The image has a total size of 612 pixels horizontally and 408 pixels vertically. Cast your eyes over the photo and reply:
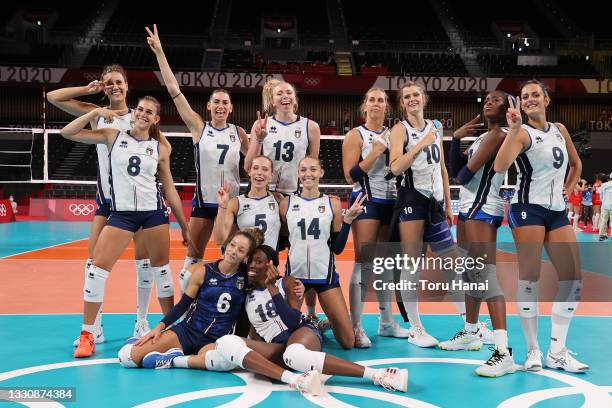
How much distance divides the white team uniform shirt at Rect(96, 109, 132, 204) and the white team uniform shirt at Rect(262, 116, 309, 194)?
4.35ft

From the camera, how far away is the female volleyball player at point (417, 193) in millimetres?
5516

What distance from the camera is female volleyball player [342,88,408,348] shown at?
5.78 m

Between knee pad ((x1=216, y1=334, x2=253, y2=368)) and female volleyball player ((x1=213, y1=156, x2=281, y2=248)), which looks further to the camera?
female volleyball player ((x1=213, y1=156, x2=281, y2=248))

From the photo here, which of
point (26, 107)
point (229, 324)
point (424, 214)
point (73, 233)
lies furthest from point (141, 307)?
point (26, 107)

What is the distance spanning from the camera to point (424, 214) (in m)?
5.61

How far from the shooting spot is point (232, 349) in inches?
173

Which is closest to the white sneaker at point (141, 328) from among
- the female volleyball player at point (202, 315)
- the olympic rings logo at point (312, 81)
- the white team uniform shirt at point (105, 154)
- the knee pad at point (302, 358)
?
the female volleyball player at point (202, 315)

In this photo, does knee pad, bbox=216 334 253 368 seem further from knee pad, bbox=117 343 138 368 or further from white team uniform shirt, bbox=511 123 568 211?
white team uniform shirt, bbox=511 123 568 211

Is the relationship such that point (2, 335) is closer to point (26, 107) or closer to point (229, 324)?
point (229, 324)

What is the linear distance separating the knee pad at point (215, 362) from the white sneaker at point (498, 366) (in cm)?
192

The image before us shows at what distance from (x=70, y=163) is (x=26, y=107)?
580 cm

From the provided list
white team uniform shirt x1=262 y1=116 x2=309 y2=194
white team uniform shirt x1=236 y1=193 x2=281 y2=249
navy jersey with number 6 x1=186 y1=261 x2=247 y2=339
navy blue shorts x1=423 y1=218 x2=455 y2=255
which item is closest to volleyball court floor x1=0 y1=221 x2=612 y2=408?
navy jersey with number 6 x1=186 y1=261 x2=247 y2=339

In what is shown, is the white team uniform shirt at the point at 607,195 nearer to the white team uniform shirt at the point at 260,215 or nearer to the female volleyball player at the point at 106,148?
the white team uniform shirt at the point at 260,215

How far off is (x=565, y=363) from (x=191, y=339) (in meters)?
2.98
